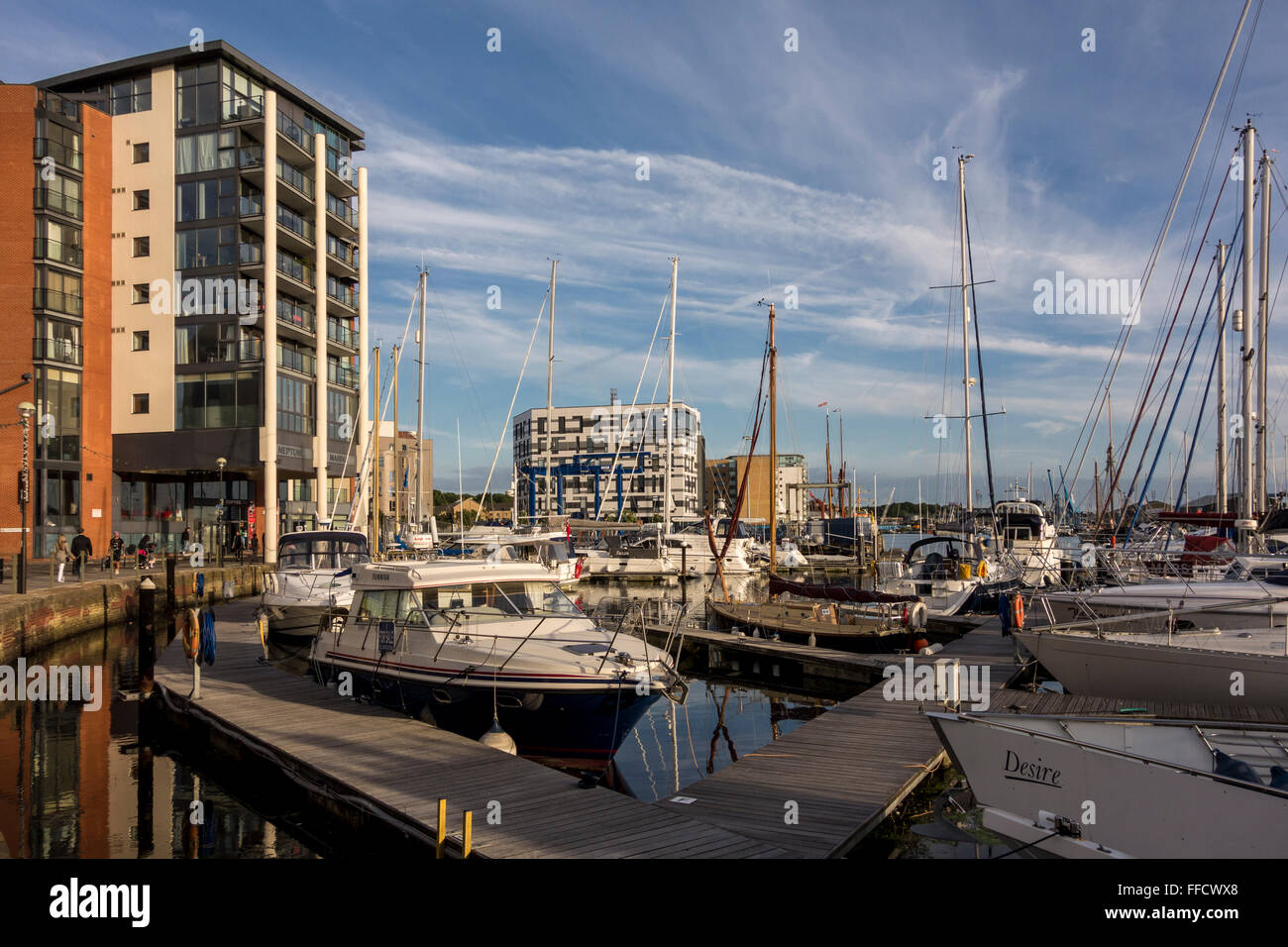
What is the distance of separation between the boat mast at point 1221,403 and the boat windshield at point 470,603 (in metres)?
26.1

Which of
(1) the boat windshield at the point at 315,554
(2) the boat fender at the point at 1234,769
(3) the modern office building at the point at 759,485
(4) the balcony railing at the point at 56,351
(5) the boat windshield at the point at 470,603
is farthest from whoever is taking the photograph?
(3) the modern office building at the point at 759,485

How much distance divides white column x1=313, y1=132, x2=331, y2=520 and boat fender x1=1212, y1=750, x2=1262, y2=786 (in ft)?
126

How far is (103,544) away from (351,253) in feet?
65.9

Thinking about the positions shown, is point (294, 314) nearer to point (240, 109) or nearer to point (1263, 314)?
point (240, 109)

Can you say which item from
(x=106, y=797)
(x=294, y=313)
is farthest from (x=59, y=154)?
(x=106, y=797)

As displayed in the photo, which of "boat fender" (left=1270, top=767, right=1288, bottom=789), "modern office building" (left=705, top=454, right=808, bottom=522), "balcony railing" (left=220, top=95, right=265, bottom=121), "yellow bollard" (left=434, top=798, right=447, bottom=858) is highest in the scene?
"balcony railing" (left=220, top=95, right=265, bottom=121)

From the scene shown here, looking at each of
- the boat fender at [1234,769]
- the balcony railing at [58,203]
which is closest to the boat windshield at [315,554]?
the boat fender at [1234,769]

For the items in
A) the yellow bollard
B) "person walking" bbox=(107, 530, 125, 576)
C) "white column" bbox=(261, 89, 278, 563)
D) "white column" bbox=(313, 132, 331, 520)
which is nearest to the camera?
the yellow bollard

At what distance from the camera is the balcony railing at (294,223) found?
1682 inches

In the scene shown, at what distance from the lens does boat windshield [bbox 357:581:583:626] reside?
559 inches

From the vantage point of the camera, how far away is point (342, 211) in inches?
1898

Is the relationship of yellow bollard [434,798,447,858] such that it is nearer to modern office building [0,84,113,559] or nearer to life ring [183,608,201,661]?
life ring [183,608,201,661]

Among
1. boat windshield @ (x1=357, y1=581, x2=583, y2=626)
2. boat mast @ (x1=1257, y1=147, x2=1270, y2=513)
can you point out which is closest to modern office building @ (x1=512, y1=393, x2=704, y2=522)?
boat mast @ (x1=1257, y1=147, x2=1270, y2=513)

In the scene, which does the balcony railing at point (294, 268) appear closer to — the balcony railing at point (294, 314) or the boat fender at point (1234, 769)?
the balcony railing at point (294, 314)
